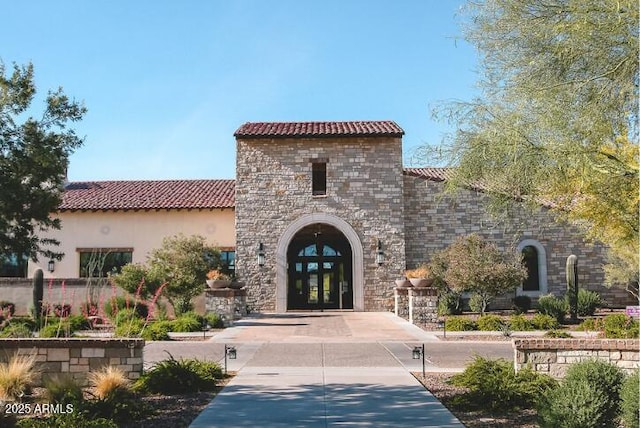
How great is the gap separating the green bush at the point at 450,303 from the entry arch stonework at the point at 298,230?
10.8ft

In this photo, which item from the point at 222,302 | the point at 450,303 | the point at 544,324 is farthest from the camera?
the point at 450,303

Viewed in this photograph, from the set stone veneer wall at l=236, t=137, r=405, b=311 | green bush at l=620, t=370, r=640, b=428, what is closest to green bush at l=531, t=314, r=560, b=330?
stone veneer wall at l=236, t=137, r=405, b=311

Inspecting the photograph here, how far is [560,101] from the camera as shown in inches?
331

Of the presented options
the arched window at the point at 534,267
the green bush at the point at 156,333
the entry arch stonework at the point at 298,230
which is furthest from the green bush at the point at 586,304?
the green bush at the point at 156,333

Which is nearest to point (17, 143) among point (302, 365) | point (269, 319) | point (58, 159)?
point (58, 159)

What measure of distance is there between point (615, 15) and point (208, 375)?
24.5ft

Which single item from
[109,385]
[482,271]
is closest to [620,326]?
[482,271]

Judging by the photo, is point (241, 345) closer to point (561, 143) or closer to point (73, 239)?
point (561, 143)

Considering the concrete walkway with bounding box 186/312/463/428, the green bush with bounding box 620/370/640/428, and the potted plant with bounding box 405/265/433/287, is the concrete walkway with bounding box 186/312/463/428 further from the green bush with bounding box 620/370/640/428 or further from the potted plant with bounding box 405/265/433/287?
the potted plant with bounding box 405/265/433/287

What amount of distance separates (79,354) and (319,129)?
58.8ft

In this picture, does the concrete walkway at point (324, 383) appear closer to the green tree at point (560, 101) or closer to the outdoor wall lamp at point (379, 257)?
the green tree at point (560, 101)

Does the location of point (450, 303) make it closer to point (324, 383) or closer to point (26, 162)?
point (324, 383)

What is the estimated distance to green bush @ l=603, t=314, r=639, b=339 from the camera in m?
14.7

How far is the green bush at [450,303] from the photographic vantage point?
74.6 ft
